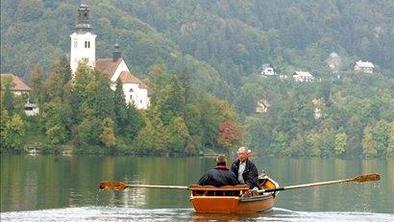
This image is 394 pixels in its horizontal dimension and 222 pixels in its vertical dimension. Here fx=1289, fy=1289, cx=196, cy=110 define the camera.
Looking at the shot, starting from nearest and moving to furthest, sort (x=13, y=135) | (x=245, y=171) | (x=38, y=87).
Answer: (x=245, y=171) → (x=13, y=135) → (x=38, y=87)

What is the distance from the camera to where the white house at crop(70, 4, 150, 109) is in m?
163

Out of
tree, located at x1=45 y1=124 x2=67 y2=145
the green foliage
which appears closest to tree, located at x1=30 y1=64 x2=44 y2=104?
tree, located at x1=45 y1=124 x2=67 y2=145

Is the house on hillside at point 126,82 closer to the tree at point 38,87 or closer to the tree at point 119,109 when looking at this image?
the tree at point 119,109

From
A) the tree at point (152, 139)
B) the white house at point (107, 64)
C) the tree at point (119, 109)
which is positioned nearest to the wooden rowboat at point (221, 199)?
the tree at point (152, 139)

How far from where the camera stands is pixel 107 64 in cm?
17112

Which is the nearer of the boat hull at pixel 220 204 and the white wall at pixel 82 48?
the boat hull at pixel 220 204

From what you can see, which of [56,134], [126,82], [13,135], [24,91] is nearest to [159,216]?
[13,135]

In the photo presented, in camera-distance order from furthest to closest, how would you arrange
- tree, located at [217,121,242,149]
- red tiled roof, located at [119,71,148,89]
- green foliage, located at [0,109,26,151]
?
red tiled roof, located at [119,71,148,89] → tree, located at [217,121,242,149] → green foliage, located at [0,109,26,151]

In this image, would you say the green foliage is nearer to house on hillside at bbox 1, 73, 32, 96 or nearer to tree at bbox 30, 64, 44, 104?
tree at bbox 30, 64, 44, 104

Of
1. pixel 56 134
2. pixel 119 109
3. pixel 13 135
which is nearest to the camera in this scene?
pixel 13 135

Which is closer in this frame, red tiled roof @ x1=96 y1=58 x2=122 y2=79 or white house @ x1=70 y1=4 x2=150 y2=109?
white house @ x1=70 y1=4 x2=150 y2=109

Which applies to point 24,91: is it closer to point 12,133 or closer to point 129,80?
point 129,80

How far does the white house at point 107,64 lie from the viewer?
16262 cm

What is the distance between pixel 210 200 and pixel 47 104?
351 feet
